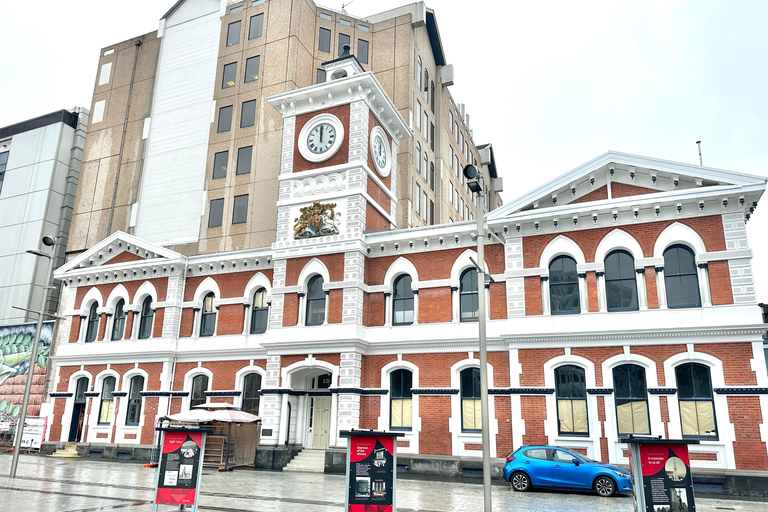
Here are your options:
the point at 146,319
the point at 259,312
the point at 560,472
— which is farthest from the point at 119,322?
the point at 560,472

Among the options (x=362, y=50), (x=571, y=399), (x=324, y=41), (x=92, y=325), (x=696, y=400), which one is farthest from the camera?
(x=324, y=41)

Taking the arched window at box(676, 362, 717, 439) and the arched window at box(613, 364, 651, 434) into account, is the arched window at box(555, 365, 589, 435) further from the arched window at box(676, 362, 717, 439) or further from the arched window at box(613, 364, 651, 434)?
the arched window at box(676, 362, 717, 439)

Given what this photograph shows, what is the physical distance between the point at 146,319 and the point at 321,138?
42.5 ft

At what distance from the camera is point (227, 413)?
24.1 m

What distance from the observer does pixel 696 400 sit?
64.2 ft

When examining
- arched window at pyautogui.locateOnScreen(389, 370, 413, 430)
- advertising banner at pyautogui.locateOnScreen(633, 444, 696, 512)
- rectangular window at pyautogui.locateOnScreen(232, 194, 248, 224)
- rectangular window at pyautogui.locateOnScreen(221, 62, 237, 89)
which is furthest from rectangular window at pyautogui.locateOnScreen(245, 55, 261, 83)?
advertising banner at pyautogui.locateOnScreen(633, 444, 696, 512)

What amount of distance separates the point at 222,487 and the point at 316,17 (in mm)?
35515

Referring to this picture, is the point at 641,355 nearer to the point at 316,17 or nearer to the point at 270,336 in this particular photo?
the point at 270,336

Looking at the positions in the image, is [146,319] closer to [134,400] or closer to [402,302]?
[134,400]

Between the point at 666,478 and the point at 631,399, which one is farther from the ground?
the point at 631,399

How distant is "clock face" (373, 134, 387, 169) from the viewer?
2820 centimetres

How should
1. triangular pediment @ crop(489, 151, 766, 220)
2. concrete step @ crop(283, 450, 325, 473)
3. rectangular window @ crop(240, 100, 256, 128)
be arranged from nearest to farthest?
1. triangular pediment @ crop(489, 151, 766, 220)
2. concrete step @ crop(283, 450, 325, 473)
3. rectangular window @ crop(240, 100, 256, 128)

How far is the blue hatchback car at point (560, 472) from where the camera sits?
1730 cm

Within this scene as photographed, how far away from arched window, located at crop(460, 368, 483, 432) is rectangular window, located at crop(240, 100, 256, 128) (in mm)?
24967
